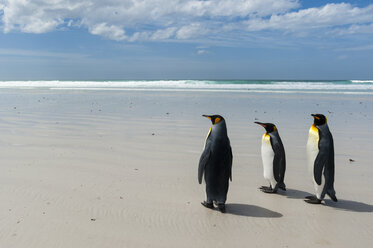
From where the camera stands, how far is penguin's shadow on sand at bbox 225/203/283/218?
3.23m

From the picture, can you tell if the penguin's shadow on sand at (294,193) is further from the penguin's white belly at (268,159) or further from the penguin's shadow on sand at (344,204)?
the penguin's white belly at (268,159)

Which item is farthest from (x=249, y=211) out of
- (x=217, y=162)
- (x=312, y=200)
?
(x=312, y=200)

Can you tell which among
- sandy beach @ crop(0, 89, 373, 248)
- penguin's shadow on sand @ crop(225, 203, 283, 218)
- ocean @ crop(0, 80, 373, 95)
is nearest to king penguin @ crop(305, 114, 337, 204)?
sandy beach @ crop(0, 89, 373, 248)

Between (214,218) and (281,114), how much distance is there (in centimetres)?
730

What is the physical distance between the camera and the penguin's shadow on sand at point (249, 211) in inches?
127

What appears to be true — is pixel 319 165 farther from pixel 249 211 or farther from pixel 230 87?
pixel 230 87

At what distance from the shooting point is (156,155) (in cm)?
525

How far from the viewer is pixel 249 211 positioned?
3334 mm

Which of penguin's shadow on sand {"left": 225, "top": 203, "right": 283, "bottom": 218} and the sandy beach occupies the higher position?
the sandy beach

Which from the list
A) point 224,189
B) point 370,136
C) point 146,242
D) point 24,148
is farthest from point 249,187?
point 370,136

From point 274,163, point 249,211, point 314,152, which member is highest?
point 314,152

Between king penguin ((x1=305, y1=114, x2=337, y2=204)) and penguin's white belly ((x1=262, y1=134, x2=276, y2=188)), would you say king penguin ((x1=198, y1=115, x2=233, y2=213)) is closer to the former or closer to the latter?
penguin's white belly ((x1=262, y1=134, x2=276, y2=188))

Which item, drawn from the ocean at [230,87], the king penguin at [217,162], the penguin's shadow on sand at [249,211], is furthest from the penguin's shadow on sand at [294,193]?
the ocean at [230,87]

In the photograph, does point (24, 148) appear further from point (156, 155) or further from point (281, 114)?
point (281, 114)
